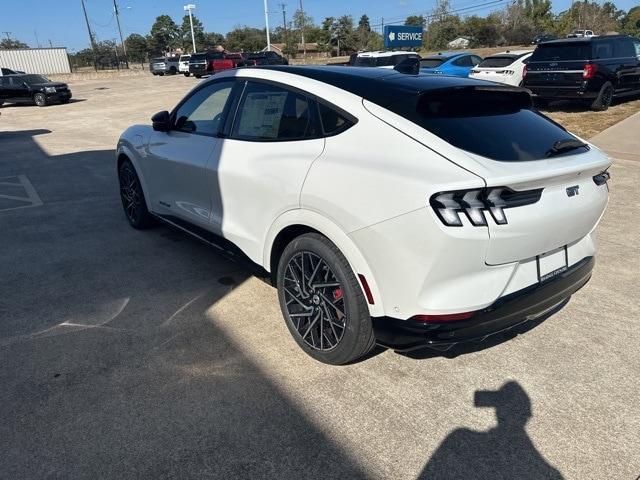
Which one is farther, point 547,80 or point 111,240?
point 547,80

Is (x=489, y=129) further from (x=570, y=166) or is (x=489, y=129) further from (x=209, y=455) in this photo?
(x=209, y=455)

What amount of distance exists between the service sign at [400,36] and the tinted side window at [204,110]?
36.0m

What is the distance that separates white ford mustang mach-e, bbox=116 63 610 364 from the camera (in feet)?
7.48

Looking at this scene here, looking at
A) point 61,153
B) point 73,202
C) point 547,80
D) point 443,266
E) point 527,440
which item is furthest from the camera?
point 547,80

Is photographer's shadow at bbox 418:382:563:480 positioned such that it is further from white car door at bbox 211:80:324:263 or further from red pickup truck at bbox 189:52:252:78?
red pickup truck at bbox 189:52:252:78

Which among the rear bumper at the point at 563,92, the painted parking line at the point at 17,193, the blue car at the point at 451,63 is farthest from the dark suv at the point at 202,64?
→ the painted parking line at the point at 17,193

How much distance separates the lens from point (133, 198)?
530cm

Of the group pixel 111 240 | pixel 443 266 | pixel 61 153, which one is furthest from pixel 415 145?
pixel 61 153

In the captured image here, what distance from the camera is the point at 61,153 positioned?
1087 centimetres

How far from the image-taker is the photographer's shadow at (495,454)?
2217mm

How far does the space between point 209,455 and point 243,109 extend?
2.29 metres

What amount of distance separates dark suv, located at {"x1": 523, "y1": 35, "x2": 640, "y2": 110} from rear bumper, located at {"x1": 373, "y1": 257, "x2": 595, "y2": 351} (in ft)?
37.0

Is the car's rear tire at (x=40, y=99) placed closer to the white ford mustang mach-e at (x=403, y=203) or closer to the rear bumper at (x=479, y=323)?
the white ford mustang mach-e at (x=403, y=203)

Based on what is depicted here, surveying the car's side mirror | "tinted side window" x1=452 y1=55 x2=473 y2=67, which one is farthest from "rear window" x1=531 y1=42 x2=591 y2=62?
the car's side mirror
